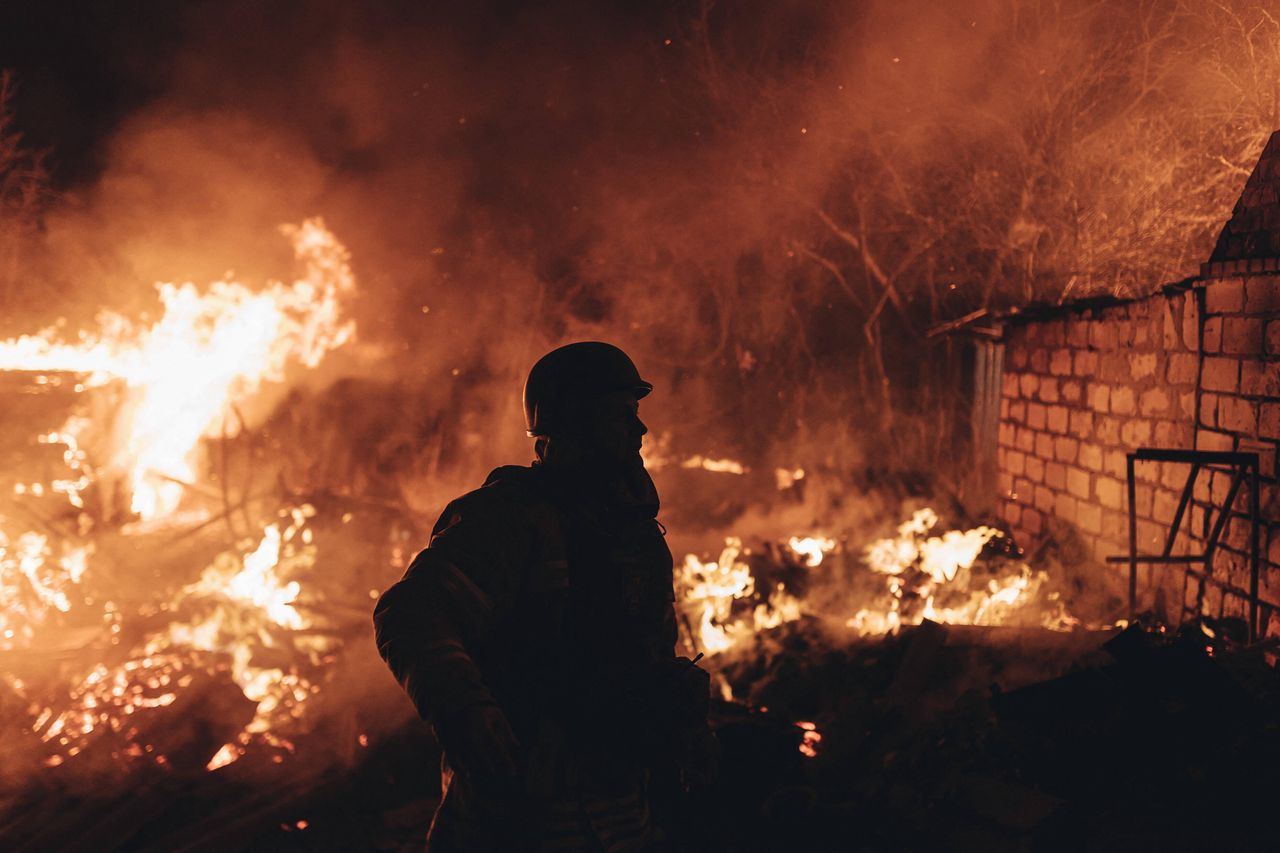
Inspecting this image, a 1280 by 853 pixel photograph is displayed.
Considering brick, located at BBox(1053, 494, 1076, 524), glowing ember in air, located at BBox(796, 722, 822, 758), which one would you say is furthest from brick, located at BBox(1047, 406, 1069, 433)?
glowing ember in air, located at BBox(796, 722, 822, 758)

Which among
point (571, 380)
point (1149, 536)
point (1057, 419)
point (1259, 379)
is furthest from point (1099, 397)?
point (571, 380)

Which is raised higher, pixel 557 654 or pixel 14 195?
pixel 14 195

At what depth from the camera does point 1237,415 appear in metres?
6.04

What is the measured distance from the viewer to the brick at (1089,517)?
25.5 feet

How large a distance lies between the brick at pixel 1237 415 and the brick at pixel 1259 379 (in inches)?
3.7

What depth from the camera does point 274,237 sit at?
41.3 ft

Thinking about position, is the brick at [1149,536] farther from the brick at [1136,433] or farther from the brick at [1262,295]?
the brick at [1262,295]

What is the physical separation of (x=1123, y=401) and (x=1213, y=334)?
1.24 metres

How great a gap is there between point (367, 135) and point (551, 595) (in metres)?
14.8

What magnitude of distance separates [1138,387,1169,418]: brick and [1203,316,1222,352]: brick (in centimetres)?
61

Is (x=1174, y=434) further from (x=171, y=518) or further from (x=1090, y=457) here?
(x=171, y=518)

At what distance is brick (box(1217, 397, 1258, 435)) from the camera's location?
232 inches

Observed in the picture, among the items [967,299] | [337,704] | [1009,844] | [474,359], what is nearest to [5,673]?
[337,704]

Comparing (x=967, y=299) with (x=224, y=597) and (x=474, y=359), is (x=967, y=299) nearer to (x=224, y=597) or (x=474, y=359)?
(x=474, y=359)
